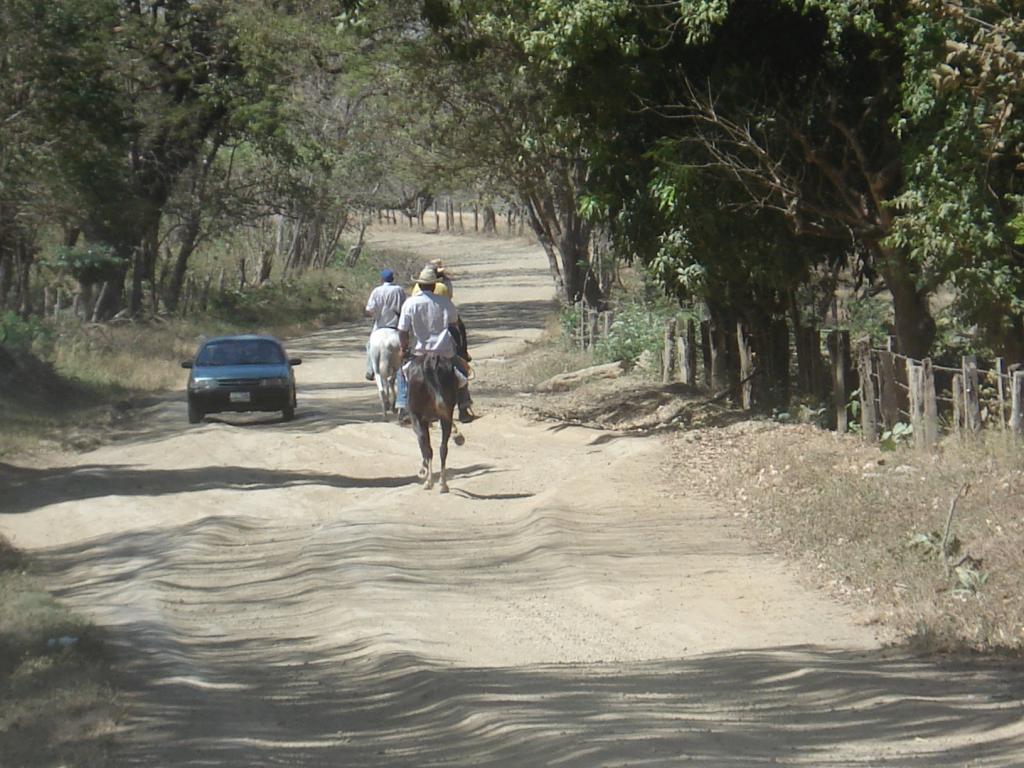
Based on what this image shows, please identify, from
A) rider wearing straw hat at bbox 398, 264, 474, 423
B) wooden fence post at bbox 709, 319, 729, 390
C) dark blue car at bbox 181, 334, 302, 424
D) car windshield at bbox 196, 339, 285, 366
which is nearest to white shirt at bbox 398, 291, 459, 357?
rider wearing straw hat at bbox 398, 264, 474, 423

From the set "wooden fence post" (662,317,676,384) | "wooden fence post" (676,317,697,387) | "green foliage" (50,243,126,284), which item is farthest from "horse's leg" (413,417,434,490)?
"green foliage" (50,243,126,284)

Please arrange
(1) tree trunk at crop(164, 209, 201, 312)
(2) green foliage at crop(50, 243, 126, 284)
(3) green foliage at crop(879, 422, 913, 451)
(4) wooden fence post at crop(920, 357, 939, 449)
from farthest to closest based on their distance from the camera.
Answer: (1) tree trunk at crop(164, 209, 201, 312) < (2) green foliage at crop(50, 243, 126, 284) < (3) green foliage at crop(879, 422, 913, 451) < (4) wooden fence post at crop(920, 357, 939, 449)

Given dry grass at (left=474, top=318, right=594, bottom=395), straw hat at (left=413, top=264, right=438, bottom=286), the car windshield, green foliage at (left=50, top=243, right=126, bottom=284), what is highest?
green foliage at (left=50, top=243, right=126, bottom=284)

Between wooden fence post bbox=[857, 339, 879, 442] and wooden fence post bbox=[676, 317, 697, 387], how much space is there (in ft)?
21.1

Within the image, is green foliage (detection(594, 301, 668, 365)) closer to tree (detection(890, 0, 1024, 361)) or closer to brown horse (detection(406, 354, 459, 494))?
tree (detection(890, 0, 1024, 361))

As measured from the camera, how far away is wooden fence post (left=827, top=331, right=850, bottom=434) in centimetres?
1652

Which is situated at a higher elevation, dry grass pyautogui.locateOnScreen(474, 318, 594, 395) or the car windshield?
the car windshield

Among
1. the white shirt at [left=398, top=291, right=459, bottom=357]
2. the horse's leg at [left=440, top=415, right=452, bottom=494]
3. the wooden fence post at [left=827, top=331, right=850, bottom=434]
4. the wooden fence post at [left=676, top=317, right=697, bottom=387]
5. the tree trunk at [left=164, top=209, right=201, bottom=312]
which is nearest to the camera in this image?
the white shirt at [left=398, top=291, right=459, bottom=357]

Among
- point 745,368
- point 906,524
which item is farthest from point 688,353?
point 906,524

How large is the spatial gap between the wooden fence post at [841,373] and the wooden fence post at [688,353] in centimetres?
540

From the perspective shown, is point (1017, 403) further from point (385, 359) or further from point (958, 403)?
point (385, 359)

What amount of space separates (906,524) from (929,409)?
2978mm

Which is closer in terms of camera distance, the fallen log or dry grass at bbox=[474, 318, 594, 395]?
the fallen log

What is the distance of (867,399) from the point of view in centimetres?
1556
